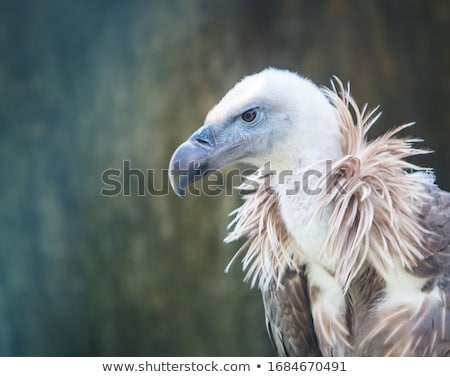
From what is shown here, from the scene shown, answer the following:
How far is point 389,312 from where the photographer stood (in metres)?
1.51

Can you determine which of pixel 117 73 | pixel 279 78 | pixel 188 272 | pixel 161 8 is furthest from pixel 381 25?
pixel 279 78

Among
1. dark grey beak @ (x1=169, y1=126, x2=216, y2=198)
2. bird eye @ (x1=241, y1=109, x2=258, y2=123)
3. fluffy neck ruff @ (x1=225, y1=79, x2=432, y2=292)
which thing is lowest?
fluffy neck ruff @ (x1=225, y1=79, x2=432, y2=292)

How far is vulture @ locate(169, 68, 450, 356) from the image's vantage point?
141cm

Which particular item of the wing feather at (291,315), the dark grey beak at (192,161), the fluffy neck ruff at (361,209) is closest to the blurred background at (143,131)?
the wing feather at (291,315)

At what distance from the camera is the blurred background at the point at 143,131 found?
2855mm

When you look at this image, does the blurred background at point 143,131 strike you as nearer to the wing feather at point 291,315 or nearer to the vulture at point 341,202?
the wing feather at point 291,315

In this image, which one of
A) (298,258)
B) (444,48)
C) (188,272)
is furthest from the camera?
(188,272)

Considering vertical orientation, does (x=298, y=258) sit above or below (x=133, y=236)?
above

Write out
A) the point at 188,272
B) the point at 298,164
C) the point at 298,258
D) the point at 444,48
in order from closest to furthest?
1. the point at 298,164
2. the point at 298,258
3. the point at 444,48
4. the point at 188,272

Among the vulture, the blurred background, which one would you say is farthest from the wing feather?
the blurred background

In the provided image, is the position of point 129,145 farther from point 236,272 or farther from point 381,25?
point 381,25

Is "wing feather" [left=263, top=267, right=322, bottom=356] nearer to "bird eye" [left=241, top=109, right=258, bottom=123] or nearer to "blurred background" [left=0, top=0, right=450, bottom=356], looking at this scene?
"bird eye" [left=241, top=109, right=258, bottom=123]

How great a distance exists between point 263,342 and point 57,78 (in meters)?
1.50

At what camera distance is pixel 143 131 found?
298cm
